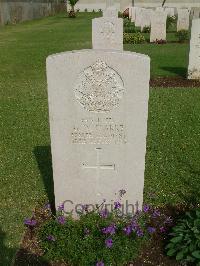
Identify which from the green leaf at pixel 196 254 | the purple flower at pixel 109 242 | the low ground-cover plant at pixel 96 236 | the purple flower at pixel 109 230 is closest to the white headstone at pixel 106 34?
the low ground-cover plant at pixel 96 236

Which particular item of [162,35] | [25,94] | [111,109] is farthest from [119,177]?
[162,35]

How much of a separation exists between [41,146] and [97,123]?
2.95m

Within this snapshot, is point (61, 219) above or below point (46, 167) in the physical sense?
above

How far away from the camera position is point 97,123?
3.52m

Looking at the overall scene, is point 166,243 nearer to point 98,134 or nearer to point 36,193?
point 98,134

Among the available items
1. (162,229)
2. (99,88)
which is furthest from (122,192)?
(99,88)

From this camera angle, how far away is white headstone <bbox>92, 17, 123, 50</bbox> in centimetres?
1049

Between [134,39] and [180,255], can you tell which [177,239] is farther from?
[134,39]

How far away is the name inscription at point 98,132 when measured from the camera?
138 inches

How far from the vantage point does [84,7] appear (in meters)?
45.8

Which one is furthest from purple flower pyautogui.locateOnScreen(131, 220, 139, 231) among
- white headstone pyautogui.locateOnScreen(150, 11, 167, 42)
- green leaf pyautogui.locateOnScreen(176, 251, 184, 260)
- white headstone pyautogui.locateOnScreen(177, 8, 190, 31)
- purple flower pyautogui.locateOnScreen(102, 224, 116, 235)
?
white headstone pyautogui.locateOnScreen(177, 8, 190, 31)

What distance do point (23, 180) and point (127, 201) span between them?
5.97 feet

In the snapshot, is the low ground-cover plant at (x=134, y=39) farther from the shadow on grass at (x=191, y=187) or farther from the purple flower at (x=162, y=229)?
the purple flower at (x=162, y=229)

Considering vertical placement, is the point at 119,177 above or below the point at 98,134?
below
